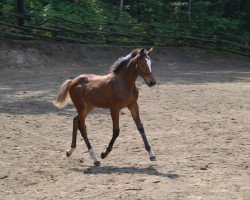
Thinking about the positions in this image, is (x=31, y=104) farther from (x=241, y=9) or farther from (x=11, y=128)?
(x=241, y=9)

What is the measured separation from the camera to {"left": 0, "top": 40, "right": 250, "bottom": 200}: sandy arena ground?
20.6 ft

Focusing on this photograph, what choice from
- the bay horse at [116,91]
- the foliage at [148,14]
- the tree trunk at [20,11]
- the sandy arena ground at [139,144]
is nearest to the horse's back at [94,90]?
the bay horse at [116,91]

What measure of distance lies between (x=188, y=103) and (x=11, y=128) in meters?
4.94

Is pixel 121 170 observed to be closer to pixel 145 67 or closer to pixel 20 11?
pixel 145 67

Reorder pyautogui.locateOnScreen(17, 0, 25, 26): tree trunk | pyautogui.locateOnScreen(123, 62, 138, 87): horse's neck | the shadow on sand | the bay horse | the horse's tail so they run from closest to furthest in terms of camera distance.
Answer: the shadow on sand, the bay horse, pyautogui.locateOnScreen(123, 62, 138, 87): horse's neck, the horse's tail, pyautogui.locateOnScreen(17, 0, 25, 26): tree trunk

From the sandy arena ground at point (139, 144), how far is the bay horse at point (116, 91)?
516mm

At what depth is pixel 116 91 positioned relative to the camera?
7.53m

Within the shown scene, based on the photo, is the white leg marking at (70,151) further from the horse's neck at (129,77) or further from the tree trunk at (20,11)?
the tree trunk at (20,11)

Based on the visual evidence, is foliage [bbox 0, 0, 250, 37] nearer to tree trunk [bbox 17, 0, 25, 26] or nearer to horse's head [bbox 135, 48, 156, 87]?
tree trunk [bbox 17, 0, 25, 26]

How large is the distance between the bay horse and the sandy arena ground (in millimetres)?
516

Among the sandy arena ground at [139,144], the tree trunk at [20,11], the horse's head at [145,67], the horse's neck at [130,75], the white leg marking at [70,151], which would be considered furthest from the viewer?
the tree trunk at [20,11]

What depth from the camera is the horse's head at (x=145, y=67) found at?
7.32 m

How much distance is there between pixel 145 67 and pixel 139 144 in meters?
1.93

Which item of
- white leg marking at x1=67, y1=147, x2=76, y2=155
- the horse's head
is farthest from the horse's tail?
the horse's head
